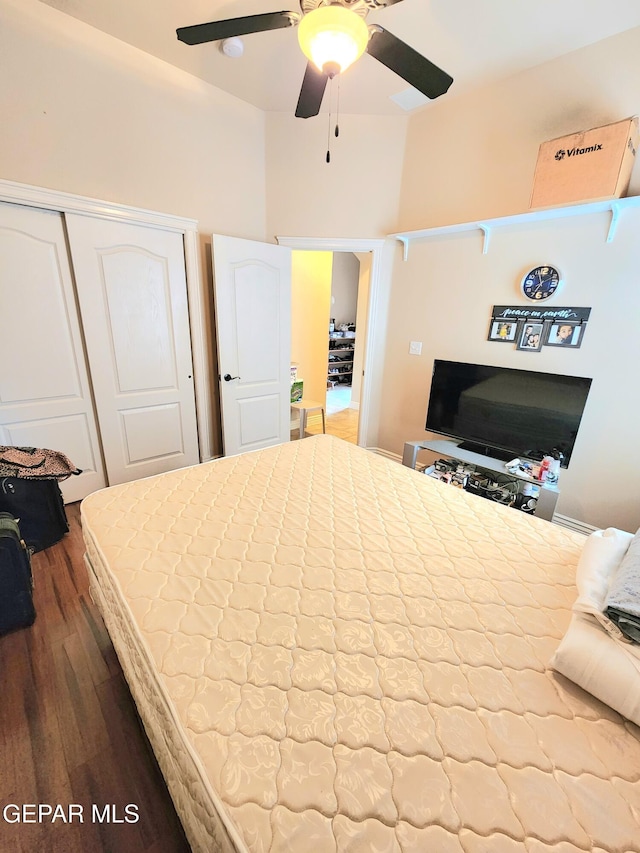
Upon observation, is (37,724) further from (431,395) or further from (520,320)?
(520,320)

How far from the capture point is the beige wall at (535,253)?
207 cm

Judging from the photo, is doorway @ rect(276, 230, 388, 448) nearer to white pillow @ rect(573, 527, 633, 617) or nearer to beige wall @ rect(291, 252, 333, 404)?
beige wall @ rect(291, 252, 333, 404)

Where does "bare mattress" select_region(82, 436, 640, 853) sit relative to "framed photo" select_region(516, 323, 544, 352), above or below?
below

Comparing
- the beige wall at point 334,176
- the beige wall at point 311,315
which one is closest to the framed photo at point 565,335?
the beige wall at point 334,176

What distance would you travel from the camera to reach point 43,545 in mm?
2109

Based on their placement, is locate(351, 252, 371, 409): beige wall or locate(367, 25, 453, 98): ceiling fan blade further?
locate(351, 252, 371, 409): beige wall

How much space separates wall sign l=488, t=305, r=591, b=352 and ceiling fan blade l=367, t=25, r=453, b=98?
145 centimetres

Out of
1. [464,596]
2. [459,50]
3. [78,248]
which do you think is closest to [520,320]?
[459,50]

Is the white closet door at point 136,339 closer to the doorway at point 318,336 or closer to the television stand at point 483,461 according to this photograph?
the doorway at point 318,336

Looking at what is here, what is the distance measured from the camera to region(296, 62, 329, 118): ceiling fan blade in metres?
1.54

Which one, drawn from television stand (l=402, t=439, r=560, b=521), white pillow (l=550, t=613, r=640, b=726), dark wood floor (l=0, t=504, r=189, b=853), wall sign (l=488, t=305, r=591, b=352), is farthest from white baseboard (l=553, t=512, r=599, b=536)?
dark wood floor (l=0, t=504, r=189, b=853)

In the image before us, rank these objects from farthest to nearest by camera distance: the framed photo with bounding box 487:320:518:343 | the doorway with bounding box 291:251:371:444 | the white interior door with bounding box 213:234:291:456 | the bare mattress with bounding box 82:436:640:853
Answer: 1. the doorway with bounding box 291:251:371:444
2. the white interior door with bounding box 213:234:291:456
3. the framed photo with bounding box 487:320:518:343
4. the bare mattress with bounding box 82:436:640:853

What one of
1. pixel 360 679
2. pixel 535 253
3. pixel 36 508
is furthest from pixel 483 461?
pixel 36 508

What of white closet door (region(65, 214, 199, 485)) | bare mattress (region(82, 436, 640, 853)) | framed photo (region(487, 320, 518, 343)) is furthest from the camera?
framed photo (region(487, 320, 518, 343))
